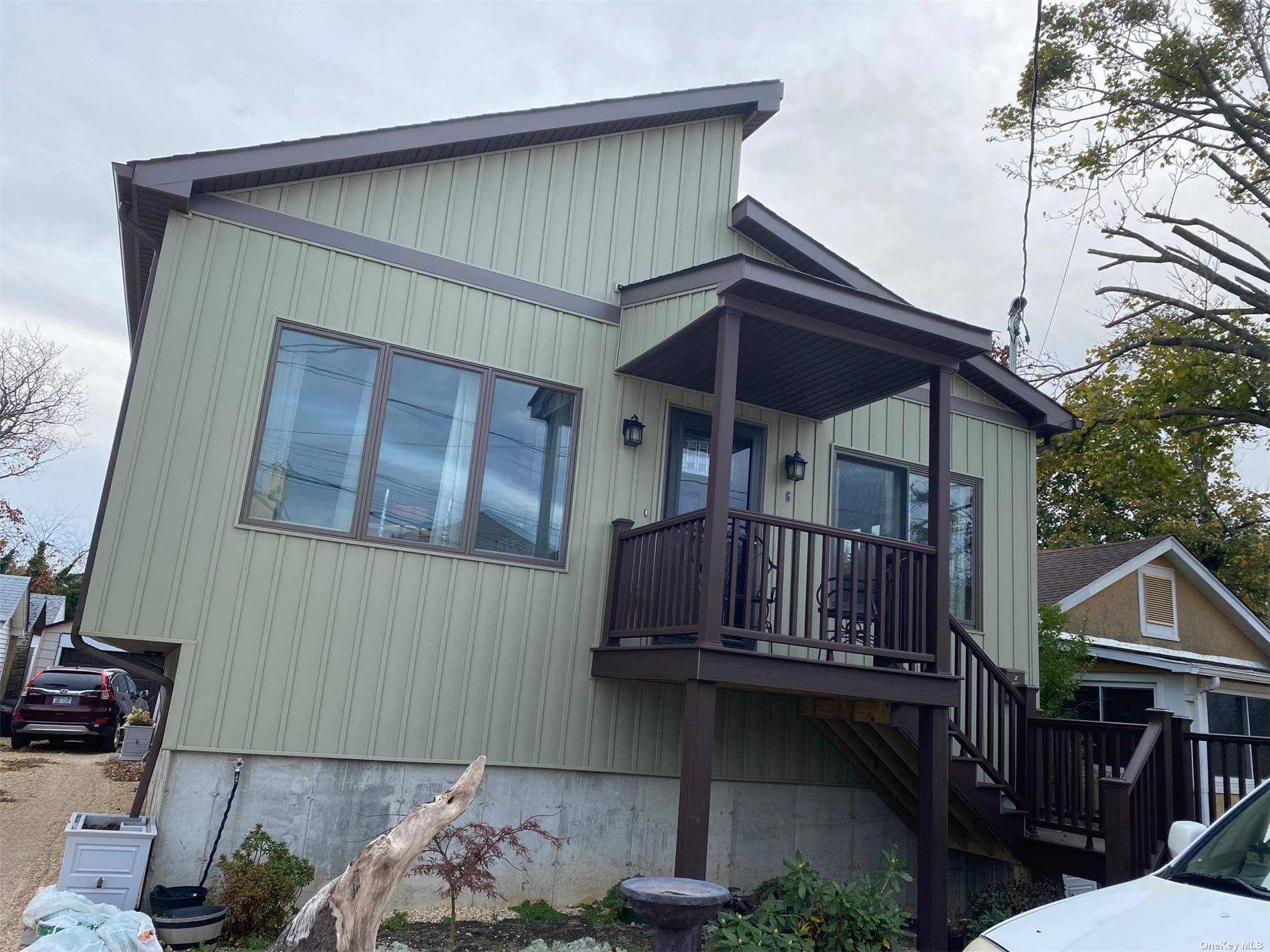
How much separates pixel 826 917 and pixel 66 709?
14.6 metres

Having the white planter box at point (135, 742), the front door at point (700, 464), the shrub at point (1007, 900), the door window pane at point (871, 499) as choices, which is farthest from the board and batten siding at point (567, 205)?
the white planter box at point (135, 742)

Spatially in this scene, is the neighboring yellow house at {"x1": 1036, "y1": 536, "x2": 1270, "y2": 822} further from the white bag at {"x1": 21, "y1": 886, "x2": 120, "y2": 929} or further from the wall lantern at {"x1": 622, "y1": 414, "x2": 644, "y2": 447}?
the white bag at {"x1": 21, "y1": 886, "x2": 120, "y2": 929}

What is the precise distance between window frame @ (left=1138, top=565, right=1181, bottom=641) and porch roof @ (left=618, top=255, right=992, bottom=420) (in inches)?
348

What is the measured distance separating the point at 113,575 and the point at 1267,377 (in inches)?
542

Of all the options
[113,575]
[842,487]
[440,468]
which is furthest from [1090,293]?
[113,575]

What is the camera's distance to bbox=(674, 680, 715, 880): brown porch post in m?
6.00

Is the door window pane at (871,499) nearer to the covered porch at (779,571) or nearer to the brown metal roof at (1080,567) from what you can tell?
the covered porch at (779,571)

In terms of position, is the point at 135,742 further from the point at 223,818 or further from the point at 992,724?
the point at 992,724

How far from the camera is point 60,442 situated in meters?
30.0

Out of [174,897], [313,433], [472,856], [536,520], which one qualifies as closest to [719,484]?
[536,520]

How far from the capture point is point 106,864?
18.5 feet

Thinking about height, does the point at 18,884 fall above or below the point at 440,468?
below

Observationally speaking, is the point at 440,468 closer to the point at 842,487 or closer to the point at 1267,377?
the point at 842,487

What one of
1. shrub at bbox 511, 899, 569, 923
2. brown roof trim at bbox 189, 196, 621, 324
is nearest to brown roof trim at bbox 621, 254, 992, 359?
brown roof trim at bbox 189, 196, 621, 324
